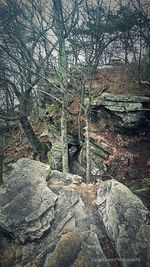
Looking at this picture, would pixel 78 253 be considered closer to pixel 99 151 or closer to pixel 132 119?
pixel 99 151

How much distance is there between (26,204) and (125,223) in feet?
8.04

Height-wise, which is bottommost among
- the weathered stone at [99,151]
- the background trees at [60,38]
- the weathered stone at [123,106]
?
the weathered stone at [99,151]

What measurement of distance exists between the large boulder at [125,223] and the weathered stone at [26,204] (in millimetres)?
1359

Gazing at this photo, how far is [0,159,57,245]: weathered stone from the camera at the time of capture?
17.9 ft

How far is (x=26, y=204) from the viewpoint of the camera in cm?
589

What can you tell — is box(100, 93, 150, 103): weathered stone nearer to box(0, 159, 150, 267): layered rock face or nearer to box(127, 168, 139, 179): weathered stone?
box(127, 168, 139, 179): weathered stone

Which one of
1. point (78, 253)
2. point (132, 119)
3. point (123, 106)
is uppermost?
point (123, 106)

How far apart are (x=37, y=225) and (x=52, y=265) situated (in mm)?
1004

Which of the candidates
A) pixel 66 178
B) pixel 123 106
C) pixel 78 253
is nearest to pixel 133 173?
pixel 123 106

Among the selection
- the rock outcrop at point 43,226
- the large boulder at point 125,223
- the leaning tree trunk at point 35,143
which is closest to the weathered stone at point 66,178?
the rock outcrop at point 43,226

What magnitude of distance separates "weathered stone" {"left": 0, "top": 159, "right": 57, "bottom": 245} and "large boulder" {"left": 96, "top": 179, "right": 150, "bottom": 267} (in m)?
1.36

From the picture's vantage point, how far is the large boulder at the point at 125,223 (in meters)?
4.82

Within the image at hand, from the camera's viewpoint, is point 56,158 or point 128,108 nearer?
point 128,108

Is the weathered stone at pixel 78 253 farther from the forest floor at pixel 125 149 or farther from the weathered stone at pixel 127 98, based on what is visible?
the weathered stone at pixel 127 98
